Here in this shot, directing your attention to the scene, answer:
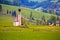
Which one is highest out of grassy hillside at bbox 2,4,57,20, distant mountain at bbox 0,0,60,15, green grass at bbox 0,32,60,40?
distant mountain at bbox 0,0,60,15

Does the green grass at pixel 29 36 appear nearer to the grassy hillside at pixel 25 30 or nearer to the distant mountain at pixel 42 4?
the grassy hillside at pixel 25 30

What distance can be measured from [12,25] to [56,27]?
0.72 meters

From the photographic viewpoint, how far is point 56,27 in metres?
2.54

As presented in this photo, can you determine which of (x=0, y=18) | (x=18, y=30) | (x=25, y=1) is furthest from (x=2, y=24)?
(x=25, y=1)

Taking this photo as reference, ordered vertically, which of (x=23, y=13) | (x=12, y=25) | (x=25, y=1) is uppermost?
(x=25, y=1)

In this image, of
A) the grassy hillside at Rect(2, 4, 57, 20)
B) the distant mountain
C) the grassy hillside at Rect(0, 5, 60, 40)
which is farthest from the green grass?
the distant mountain

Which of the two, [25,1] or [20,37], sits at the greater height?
[25,1]

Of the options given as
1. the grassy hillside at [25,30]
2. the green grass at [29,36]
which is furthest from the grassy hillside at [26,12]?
the green grass at [29,36]

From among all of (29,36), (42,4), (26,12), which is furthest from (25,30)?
(42,4)

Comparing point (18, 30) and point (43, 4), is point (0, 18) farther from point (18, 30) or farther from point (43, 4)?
point (43, 4)

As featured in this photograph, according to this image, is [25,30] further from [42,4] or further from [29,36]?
[42,4]

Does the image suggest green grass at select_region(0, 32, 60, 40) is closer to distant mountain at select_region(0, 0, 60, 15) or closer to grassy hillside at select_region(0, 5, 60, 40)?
grassy hillside at select_region(0, 5, 60, 40)

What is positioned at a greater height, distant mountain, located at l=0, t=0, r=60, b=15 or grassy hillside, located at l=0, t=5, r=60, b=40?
distant mountain, located at l=0, t=0, r=60, b=15

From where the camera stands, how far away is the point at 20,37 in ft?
8.15
